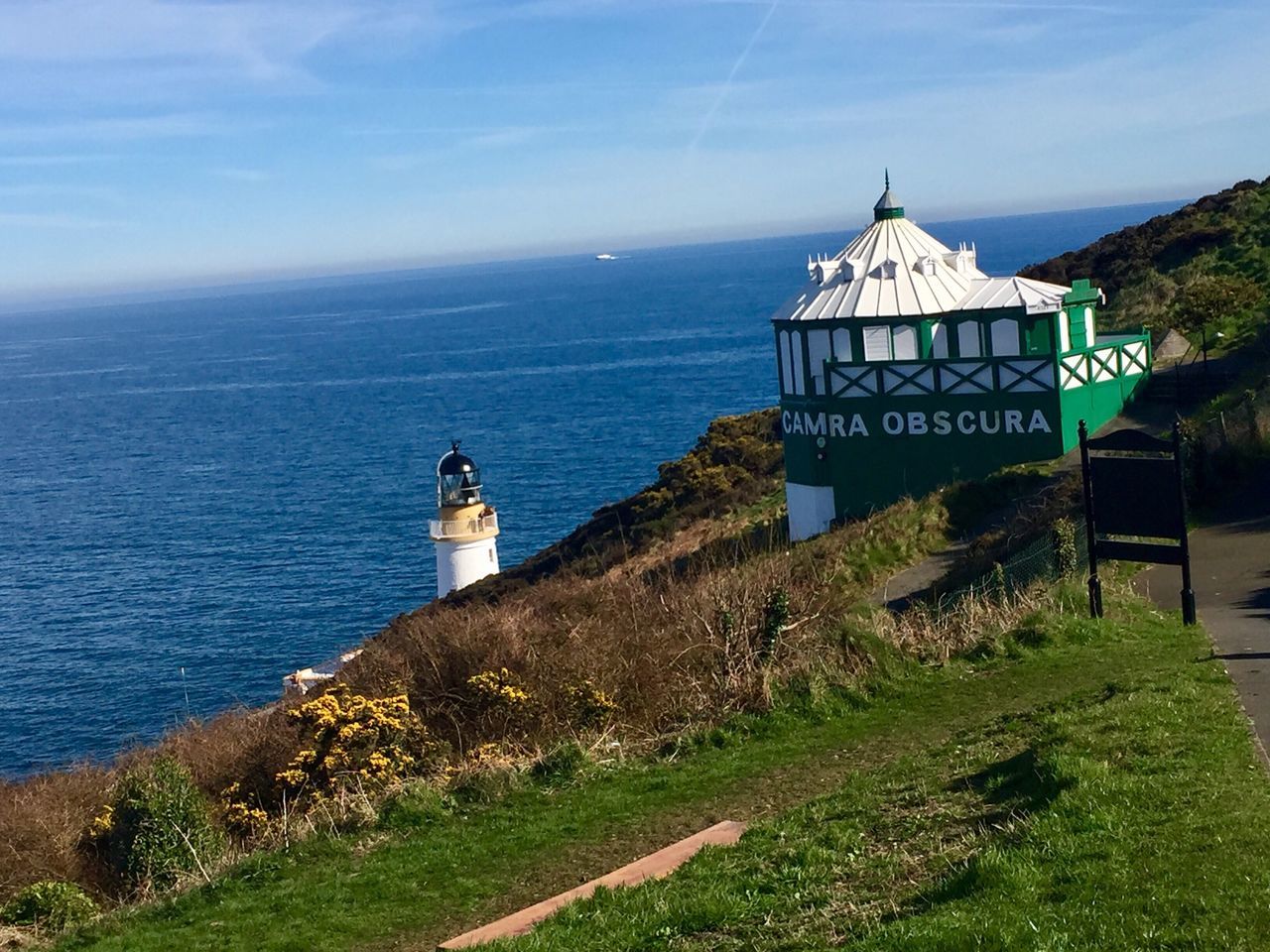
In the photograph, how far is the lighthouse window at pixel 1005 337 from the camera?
26125mm

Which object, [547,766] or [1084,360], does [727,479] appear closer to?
[1084,360]

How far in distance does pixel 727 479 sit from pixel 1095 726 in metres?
30.4

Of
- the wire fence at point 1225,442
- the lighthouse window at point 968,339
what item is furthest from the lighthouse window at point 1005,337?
the wire fence at point 1225,442

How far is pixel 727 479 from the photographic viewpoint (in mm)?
39375

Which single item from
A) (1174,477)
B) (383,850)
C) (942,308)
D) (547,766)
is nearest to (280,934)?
(383,850)

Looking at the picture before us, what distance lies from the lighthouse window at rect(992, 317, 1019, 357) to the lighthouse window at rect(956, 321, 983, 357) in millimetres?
306

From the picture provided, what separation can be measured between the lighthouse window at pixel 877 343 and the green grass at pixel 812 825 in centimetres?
1518

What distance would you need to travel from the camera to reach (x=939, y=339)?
26.9 m

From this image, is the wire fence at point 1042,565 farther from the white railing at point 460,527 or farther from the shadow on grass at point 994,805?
the white railing at point 460,527

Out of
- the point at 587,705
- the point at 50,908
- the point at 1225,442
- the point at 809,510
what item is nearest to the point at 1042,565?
the point at 1225,442

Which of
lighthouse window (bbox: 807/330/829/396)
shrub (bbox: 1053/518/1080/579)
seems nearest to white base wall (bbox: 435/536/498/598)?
lighthouse window (bbox: 807/330/829/396)

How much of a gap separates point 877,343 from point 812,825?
19510mm

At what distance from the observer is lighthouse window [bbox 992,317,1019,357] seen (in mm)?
26125

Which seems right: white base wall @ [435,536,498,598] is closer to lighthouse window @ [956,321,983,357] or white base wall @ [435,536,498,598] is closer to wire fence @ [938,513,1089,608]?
lighthouse window @ [956,321,983,357]
